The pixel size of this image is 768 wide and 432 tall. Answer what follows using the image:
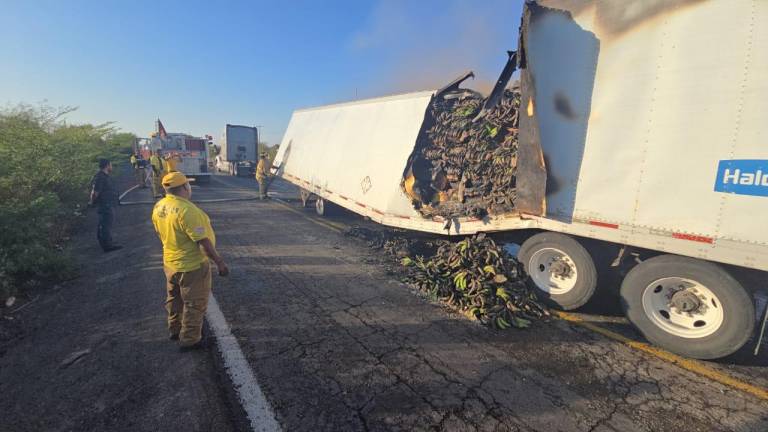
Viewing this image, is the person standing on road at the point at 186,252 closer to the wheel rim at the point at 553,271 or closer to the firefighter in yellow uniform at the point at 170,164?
the wheel rim at the point at 553,271

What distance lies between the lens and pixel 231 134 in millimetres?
23672

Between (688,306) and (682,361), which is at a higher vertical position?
(688,306)

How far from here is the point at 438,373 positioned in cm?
326

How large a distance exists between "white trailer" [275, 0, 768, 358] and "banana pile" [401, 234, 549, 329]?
31 centimetres

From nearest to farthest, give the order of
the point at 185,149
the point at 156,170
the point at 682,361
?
→ the point at 682,361 < the point at 156,170 < the point at 185,149

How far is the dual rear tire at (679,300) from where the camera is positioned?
347 centimetres

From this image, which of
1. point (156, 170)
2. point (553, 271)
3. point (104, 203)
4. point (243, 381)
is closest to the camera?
point (243, 381)

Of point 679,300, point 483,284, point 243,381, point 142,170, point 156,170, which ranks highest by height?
point 156,170

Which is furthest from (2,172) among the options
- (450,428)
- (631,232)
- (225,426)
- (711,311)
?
(711,311)

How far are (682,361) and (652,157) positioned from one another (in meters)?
2.19

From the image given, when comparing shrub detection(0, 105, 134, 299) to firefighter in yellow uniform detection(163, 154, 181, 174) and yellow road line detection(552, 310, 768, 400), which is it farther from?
yellow road line detection(552, 310, 768, 400)

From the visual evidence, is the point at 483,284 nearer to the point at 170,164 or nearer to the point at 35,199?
the point at 35,199

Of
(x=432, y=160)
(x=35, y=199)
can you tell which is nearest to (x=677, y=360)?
(x=432, y=160)

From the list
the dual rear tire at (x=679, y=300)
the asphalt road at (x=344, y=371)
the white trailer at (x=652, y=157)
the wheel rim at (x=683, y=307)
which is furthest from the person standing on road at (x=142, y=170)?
the wheel rim at (x=683, y=307)
